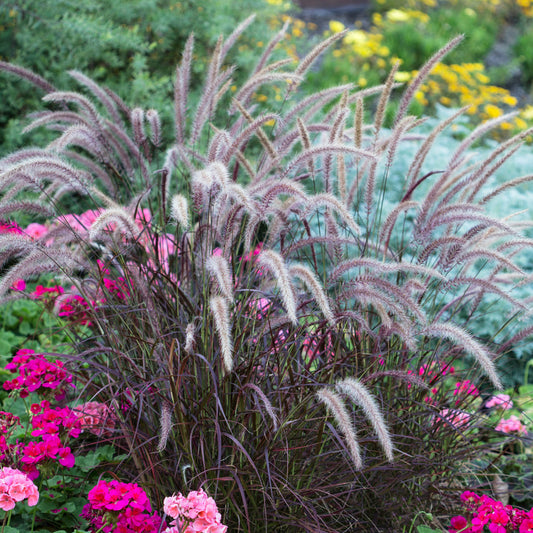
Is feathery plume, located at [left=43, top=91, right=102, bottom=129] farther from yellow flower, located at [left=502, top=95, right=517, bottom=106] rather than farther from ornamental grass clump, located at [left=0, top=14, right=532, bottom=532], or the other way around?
yellow flower, located at [left=502, top=95, right=517, bottom=106]

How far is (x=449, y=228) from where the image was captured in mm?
2367

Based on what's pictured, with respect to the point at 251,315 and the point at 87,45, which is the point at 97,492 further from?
the point at 87,45

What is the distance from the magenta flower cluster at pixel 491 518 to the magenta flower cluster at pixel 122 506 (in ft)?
3.14

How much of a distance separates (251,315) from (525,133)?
1.05 meters

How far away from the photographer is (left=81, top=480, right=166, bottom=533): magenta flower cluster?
170cm

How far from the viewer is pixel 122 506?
1680mm

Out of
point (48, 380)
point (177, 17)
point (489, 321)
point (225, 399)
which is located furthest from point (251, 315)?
point (177, 17)

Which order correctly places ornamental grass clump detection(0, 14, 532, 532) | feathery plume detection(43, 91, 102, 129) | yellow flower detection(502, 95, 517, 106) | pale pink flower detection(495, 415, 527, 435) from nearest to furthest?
ornamental grass clump detection(0, 14, 532, 532), feathery plume detection(43, 91, 102, 129), pale pink flower detection(495, 415, 527, 435), yellow flower detection(502, 95, 517, 106)

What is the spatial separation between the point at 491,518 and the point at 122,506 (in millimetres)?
1087

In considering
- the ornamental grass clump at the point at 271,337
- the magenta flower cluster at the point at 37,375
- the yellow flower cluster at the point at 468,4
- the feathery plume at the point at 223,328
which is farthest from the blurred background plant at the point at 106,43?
the yellow flower cluster at the point at 468,4

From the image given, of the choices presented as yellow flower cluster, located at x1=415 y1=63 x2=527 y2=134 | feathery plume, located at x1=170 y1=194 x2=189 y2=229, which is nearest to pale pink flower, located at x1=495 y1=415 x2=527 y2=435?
feathery plume, located at x1=170 y1=194 x2=189 y2=229

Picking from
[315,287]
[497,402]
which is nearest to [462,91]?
[497,402]

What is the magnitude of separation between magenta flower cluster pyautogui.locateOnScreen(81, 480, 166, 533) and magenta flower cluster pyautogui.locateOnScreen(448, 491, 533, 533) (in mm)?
956

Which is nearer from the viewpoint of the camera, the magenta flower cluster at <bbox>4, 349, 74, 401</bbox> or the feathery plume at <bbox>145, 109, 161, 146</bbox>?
the magenta flower cluster at <bbox>4, 349, 74, 401</bbox>
